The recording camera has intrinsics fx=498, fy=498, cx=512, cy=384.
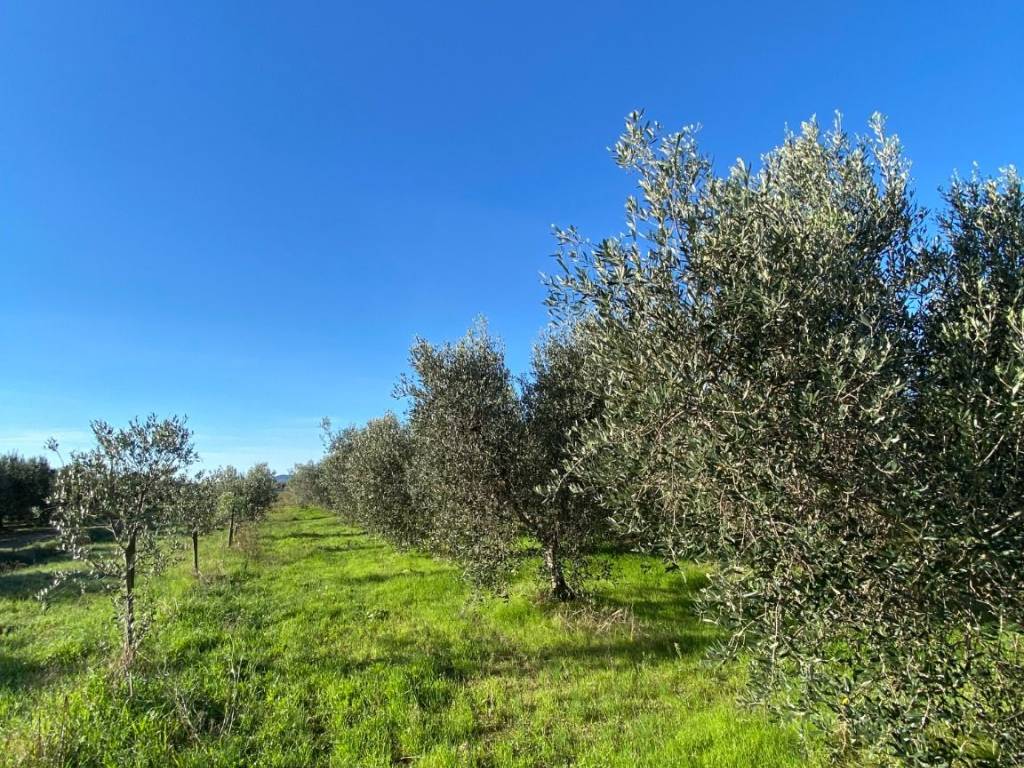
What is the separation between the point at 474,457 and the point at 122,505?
9.61 m

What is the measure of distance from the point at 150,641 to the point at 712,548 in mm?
15294

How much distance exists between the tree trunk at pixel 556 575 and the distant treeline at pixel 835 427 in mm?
8627

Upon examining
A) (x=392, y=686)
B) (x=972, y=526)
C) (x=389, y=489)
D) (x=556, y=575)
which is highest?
(x=972, y=526)

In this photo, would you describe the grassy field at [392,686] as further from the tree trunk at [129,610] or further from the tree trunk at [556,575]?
the tree trunk at [556,575]

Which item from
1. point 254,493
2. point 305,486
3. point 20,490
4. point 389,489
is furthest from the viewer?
point 305,486

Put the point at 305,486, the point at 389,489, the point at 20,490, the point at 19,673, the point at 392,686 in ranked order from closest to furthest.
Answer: the point at 392,686 < the point at 19,673 < the point at 389,489 < the point at 20,490 < the point at 305,486

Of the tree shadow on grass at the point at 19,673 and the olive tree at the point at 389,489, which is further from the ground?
the olive tree at the point at 389,489

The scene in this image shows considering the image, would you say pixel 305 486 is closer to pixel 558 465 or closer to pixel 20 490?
pixel 20 490

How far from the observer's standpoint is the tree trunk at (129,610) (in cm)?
1136

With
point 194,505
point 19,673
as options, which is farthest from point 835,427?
point 194,505

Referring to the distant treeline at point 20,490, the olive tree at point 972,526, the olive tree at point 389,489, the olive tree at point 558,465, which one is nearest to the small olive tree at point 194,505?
the olive tree at point 389,489

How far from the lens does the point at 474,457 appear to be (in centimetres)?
1477

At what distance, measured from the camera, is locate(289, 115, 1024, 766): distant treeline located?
5000mm

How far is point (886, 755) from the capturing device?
18.6 ft
